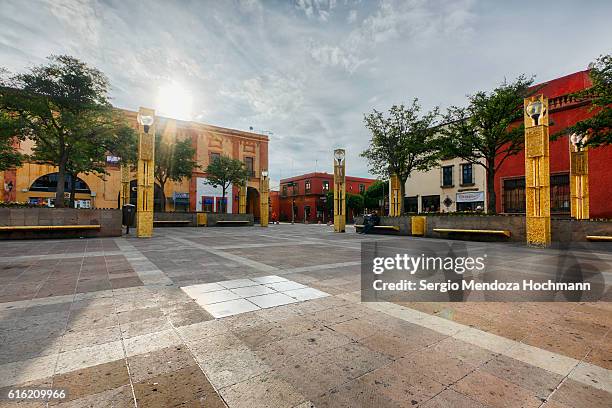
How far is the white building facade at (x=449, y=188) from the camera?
28.3 meters

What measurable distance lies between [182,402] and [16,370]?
5.65 feet

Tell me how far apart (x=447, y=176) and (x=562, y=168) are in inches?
414

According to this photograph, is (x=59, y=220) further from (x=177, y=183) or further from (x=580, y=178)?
(x=580, y=178)

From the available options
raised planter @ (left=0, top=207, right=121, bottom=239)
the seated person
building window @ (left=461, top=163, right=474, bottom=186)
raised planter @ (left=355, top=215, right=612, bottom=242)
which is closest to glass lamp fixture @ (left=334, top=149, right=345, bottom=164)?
the seated person

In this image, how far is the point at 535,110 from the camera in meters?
12.1

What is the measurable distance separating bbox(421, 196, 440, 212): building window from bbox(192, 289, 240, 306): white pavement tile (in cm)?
3172

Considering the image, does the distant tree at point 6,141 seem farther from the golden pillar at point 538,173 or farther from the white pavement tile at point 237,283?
the golden pillar at point 538,173

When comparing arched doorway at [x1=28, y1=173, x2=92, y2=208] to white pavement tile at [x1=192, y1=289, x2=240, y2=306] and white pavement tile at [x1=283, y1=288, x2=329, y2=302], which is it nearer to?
white pavement tile at [x1=192, y1=289, x2=240, y2=306]

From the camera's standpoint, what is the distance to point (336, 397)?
7.24 feet

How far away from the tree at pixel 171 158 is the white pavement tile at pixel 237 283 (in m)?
25.8

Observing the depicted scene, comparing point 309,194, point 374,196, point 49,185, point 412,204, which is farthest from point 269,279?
point 309,194

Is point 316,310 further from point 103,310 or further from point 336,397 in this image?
point 103,310

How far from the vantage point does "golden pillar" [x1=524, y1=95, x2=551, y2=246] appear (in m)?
11.9

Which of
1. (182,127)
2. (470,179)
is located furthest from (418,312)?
(182,127)
